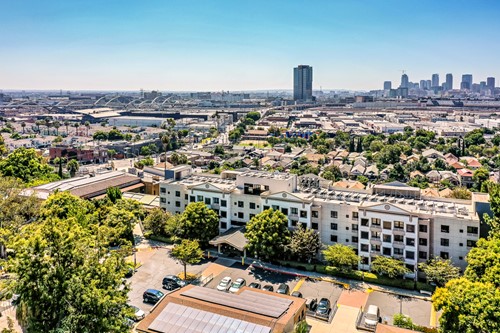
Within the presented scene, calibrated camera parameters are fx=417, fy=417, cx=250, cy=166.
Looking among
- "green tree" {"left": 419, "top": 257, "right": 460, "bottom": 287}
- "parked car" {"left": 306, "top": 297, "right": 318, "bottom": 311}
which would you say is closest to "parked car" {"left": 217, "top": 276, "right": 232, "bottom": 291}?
"parked car" {"left": 306, "top": 297, "right": 318, "bottom": 311}

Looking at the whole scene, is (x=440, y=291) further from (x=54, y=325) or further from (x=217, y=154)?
(x=217, y=154)

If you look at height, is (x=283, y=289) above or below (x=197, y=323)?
below

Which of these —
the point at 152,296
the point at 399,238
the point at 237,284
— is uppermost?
the point at 399,238

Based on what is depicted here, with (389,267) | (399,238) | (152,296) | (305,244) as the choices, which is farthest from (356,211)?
(152,296)

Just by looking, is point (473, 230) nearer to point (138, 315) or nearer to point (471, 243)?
point (471, 243)

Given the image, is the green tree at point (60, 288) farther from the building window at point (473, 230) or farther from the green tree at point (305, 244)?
the building window at point (473, 230)

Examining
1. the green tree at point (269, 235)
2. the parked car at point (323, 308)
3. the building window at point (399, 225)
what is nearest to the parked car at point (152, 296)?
the green tree at point (269, 235)

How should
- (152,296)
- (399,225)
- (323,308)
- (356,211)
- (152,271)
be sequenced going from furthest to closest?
(356,211) < (152,271) < (399,225) < (152,296) < (323,308)
